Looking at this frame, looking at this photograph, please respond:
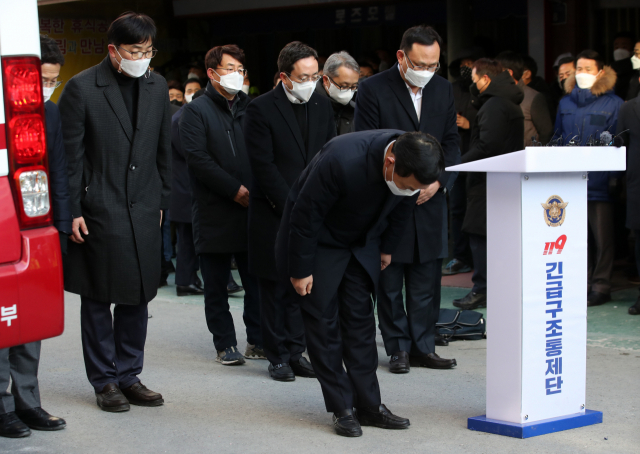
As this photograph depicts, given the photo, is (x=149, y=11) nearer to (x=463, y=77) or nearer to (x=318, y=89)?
(x=463, y=77)

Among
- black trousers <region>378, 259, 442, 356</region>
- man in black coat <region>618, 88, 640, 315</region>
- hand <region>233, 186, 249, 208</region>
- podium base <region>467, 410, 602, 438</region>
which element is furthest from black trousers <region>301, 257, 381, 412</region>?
man in black coat <region>618, 88, 640, 315</region>

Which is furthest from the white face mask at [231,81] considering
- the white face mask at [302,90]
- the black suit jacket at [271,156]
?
the white face mask at [302,90]

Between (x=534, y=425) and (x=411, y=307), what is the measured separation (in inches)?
61.6

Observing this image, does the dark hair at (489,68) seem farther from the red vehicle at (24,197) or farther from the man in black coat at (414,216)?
Answer: the red vehicle at (24,197)

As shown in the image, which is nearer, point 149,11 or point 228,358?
point 228,358

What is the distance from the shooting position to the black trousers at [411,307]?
215 inches

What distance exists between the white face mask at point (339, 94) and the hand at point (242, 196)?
1.09m

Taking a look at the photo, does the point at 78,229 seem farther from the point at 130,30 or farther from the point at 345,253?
the point at 345,253

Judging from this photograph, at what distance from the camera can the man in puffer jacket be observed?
284 inches

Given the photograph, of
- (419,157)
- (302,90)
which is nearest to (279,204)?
(302,90)

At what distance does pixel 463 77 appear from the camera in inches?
353

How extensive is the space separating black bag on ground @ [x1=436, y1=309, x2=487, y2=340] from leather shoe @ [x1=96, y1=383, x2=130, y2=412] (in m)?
2.44

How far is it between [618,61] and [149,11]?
306 inches

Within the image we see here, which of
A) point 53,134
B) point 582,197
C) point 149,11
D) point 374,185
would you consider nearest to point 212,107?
point 53,134
